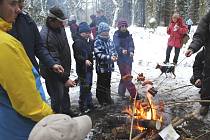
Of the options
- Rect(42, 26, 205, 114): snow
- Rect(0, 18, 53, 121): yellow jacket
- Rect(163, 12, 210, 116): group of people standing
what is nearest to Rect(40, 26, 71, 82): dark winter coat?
Rect(42, 26, 205, 114): snow

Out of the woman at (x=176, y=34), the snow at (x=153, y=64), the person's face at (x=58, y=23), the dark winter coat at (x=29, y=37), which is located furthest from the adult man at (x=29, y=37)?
the woman at (x=176, y=34)

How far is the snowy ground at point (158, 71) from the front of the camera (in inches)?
322

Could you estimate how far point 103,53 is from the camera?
23.9ft

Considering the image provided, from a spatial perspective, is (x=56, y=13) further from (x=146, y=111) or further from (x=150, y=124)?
(x=150, y=124)

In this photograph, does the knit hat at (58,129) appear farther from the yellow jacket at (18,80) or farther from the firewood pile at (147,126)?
the firewood pile at (147,126)

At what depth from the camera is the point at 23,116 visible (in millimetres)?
2613

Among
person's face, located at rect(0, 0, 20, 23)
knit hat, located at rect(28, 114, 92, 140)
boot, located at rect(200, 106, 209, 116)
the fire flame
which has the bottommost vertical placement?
boot, located at rect(200, 106, 209, 116)

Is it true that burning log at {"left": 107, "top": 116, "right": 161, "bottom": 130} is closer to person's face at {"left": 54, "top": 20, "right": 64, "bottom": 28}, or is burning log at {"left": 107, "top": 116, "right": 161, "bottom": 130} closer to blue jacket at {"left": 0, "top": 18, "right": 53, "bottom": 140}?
person's face at {"left": 54, "top": 20, "right": 64, "bottom": 28}

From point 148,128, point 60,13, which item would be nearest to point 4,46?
point 148,128

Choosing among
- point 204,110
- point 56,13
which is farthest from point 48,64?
point 204,110

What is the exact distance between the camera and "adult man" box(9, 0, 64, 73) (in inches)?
183

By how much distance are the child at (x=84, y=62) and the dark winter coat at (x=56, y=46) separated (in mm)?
772

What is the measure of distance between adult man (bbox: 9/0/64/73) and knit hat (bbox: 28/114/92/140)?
8.90 feet

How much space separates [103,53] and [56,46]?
1544 millimetres
